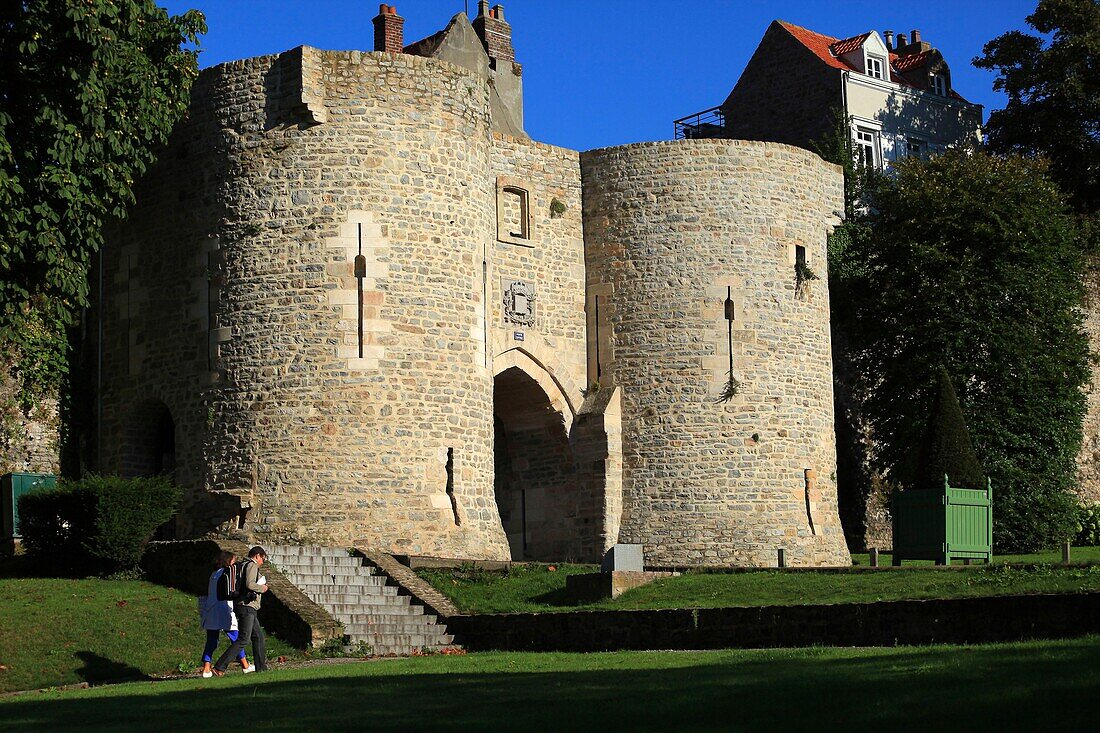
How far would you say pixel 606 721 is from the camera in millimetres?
10930

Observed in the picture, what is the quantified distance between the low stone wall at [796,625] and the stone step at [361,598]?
1275 mm

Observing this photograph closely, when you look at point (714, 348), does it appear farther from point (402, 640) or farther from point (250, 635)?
point (250, 635)

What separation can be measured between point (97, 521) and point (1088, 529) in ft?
78.1

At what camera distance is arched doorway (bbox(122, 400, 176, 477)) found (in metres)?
28.0

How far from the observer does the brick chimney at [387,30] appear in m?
39.8

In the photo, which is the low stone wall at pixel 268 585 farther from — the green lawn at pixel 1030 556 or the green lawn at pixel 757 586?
the green lawn at pixel 1030 556

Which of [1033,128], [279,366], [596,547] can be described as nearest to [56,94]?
[279,366]

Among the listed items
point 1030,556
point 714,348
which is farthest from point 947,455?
point 1030,556

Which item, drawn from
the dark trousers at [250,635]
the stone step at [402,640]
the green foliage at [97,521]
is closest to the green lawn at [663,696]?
the dark trousers at [250,635]

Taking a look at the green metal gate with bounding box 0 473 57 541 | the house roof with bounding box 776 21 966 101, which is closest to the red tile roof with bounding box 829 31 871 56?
the house roof with bounding box 776 21 966 101

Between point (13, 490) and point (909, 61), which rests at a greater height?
point (909, 61)

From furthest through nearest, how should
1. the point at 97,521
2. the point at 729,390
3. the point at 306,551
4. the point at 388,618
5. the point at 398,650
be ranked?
1. the point at 729,390
2. the point at 306,551
3. the point at 97,521
4. the point at 388,618
5. the point at 398,650

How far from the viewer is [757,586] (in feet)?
71.1

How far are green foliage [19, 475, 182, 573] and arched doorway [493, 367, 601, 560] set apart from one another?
348 inches
